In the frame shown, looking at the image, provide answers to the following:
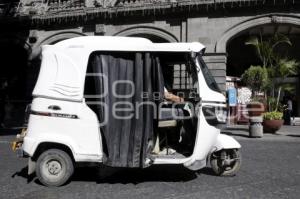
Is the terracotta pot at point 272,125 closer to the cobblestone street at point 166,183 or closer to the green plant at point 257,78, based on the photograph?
the green plant at point 257,78

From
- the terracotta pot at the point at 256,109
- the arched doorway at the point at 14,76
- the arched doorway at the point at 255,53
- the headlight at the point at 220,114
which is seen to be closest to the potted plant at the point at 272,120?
the terracotta pot at the point at 256,109

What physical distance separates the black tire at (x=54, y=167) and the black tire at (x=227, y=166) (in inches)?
95.8

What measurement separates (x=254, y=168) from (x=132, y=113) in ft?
9.34

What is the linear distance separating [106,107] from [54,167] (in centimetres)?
129

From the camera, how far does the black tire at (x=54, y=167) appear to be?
6.63 meters

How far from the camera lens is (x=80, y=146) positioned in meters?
6.61

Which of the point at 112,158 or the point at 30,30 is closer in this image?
the point at 112,158

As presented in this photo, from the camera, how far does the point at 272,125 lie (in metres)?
15.3

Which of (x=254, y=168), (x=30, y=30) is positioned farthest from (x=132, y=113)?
(x=30, y=30)

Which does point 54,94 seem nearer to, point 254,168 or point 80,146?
point 80,146

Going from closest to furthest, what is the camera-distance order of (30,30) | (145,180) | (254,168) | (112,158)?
(112,158)
(145,180)
(254,168)
(30,30)

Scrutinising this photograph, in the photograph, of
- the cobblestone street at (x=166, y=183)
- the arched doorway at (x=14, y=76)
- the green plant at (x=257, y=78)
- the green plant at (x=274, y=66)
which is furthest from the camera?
the arched doorway at (x=14, y=76)

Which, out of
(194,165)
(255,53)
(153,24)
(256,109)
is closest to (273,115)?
(256,109)

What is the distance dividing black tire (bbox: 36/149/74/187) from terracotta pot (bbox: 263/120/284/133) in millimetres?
10210
